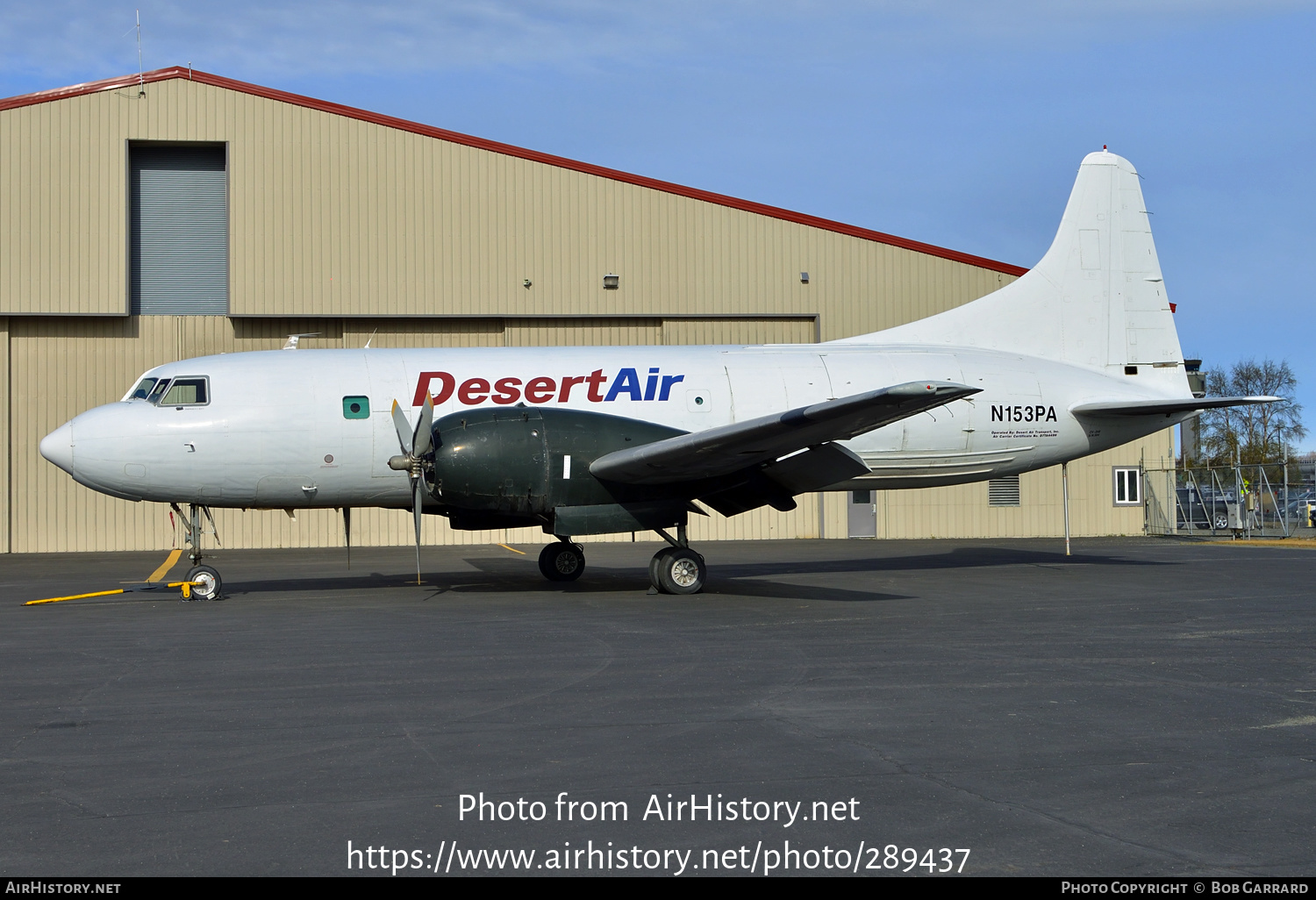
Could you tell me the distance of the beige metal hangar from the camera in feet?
94.0

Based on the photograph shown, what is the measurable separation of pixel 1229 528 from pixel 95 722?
Result: 111 ft

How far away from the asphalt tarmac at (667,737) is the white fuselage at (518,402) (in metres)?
2.41

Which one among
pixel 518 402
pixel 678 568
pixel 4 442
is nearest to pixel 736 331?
pixel 518 402

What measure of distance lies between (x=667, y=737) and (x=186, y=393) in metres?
12.3

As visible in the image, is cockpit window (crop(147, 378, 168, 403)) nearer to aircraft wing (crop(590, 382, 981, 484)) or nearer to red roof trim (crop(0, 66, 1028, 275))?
aircraft wing (crop(590, 382, 981, 484))

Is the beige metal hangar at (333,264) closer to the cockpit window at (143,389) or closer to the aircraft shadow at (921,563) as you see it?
the aircraft shadow at (921,563)

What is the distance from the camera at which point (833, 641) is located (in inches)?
437

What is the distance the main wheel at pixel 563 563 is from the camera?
18422 mm

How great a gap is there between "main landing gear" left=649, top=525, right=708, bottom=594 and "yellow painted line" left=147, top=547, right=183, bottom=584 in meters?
9.16

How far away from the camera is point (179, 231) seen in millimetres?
29719

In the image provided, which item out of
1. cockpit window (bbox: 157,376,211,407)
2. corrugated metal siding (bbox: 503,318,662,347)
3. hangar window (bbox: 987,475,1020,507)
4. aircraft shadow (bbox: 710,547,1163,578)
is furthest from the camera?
hangar window (bbox: 987,475,1020,507)

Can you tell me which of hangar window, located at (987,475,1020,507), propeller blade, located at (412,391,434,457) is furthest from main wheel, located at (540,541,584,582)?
hangar window, located at (987,475,1020,507)

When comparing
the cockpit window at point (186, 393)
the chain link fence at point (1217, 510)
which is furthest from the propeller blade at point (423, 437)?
the chain link fence at point (1217, 510)
